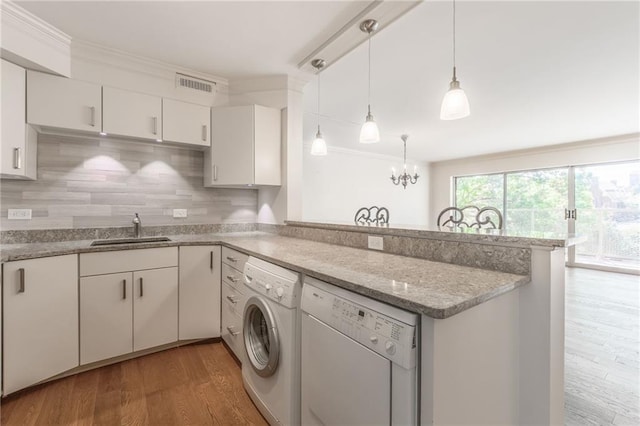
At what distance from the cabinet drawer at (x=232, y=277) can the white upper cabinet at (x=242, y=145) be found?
86 centimetres

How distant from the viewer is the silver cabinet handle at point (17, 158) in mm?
1875

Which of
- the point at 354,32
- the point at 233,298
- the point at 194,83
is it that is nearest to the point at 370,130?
the point at 354,32

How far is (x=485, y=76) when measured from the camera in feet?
9.00

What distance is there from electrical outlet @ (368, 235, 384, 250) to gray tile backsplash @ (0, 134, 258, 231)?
1803 mm

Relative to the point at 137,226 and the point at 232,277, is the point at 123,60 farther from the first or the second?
the point at 232,277

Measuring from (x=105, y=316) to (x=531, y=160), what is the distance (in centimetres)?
751

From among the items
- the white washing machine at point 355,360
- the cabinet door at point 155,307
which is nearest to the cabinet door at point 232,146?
the cabinet door at point 155,307

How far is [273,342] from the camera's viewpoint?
1400 mm

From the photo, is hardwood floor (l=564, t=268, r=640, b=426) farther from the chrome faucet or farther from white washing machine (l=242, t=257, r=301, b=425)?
the chrome faucet

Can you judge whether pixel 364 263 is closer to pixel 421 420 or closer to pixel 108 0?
pixel 421 420

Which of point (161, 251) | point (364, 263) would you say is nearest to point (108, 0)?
point (161, 251)

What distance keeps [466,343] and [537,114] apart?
167 inches

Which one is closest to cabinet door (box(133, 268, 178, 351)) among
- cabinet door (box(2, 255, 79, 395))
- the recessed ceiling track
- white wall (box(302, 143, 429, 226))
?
cabinet door (box(2, 255, 79, 395))

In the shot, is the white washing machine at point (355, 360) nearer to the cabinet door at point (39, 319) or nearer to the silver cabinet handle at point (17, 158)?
the cabinet door at point (39, 319)
